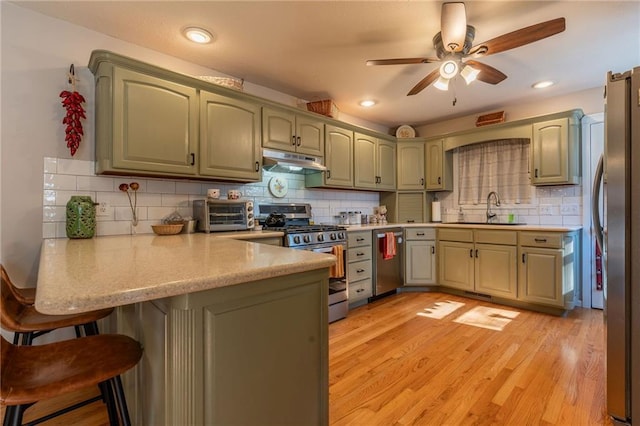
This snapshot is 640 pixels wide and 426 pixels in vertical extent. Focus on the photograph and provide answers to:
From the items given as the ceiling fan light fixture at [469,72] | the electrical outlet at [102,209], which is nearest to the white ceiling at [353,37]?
the ceiling fan light fixture at [469,72]

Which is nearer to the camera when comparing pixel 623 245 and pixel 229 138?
pixel 623 245

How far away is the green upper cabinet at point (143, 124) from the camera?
211 centimetres

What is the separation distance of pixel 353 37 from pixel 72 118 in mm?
2105

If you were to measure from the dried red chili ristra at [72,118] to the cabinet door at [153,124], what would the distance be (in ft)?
0.47

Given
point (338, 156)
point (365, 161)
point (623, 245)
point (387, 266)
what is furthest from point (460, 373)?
point (365, 161)

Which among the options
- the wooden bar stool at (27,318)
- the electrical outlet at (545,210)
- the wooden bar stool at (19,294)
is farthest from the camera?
the electrical outlet at (545,210)

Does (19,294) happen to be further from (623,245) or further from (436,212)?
(436,212)

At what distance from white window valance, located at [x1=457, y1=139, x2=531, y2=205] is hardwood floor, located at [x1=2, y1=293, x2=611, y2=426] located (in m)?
1.60

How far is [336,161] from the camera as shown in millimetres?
3643

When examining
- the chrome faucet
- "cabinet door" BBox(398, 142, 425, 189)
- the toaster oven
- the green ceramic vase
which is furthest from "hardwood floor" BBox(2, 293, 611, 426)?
"cabinet door" BBox(398, 142, 425, 189)

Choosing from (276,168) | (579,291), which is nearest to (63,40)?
(276,168)

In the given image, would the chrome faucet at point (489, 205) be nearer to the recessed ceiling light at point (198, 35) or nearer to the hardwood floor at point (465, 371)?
the hardwood floor at point (465, 371)

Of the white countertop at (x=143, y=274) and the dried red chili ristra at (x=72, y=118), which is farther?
the dried red chili ristra at (x=72, y=118)

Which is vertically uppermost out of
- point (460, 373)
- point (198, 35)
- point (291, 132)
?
point (198, 35)
